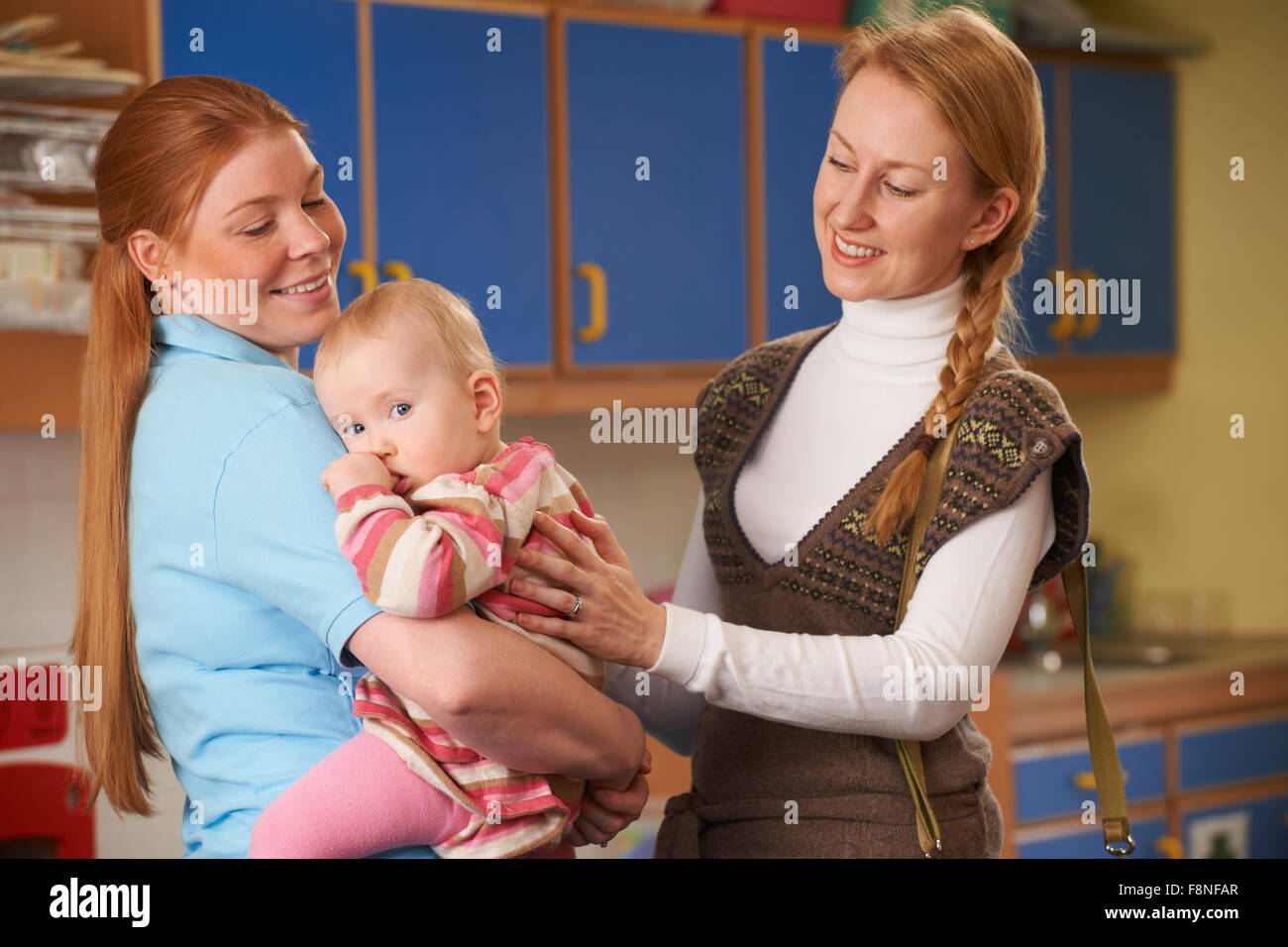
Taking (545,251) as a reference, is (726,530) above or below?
below

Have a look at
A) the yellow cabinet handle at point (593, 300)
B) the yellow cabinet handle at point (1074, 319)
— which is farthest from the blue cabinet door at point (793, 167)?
the yellow cabinet handle at point (1074, 319)

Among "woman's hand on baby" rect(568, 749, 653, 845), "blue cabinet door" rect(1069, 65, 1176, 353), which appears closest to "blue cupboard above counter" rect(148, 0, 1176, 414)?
"blue cabinet door" rect(1069, 65, 1176, 353)

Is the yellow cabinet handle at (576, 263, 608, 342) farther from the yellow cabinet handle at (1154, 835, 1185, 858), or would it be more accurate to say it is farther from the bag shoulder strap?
the yellow cabinet handle at (1154, 835, 1185, 858)

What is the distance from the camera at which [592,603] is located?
1.00 meters

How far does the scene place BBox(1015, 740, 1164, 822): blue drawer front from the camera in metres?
2.66

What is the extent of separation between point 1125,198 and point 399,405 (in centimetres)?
259

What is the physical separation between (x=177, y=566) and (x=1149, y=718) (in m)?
2.32

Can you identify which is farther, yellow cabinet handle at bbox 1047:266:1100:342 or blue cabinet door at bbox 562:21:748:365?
yellow cabinet handle at bbox 1047:266:1100:342

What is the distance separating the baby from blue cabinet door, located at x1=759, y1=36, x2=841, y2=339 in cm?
175

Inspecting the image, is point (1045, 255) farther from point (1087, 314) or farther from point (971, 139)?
point (971, 139)

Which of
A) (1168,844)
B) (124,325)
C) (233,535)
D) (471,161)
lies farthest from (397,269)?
(1168,844)

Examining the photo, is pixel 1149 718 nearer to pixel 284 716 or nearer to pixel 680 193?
pixel 680 193

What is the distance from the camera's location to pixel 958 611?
104cm
